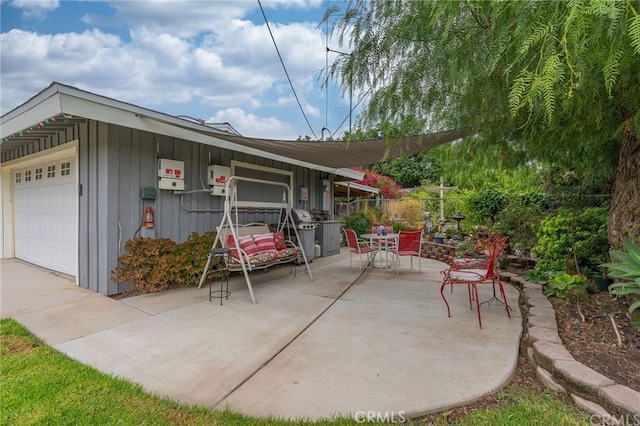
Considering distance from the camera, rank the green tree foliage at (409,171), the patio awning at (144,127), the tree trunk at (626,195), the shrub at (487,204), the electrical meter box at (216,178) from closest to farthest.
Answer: the tree trunk at (626,195) → the patio awning at (144,127) → the electrical meter box at (216,178) → the shrub at (487,204) → the green tree foliage at (409,171)

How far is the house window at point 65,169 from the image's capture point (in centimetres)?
530

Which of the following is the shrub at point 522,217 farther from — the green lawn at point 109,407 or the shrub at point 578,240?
the green lawn at point 109,407

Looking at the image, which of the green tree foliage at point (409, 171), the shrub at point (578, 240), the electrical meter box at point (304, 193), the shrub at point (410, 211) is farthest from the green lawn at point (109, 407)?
the green tree foliage at point (409, 171)

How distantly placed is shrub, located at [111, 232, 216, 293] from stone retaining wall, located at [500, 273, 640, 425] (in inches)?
173

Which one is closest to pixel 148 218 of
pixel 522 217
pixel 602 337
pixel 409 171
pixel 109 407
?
pixel 109 407

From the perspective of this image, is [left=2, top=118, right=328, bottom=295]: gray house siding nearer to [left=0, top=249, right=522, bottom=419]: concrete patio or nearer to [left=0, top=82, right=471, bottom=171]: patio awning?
[left=0, top=82, right=471, bottom=171]: patio awning

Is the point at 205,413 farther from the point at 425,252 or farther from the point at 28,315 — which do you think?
the point at 425,252

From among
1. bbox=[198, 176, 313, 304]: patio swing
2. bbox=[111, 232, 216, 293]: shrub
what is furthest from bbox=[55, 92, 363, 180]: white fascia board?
bbox=[111, 232, 216, 293]: shrub

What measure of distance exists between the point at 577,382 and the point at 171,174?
536cm

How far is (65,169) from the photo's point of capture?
5410 mm

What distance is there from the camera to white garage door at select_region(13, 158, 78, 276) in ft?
17.2

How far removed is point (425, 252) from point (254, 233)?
16.3 feet

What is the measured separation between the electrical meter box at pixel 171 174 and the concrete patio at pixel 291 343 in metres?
1.70

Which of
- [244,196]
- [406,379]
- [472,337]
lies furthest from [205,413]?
[244,196]
